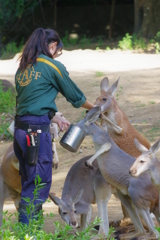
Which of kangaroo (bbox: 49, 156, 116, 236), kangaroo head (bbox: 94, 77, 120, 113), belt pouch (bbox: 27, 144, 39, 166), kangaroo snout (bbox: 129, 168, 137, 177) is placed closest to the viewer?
kangaroo snout (bbox: 129, 168, 137, 177)

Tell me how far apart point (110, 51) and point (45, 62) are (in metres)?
11.0

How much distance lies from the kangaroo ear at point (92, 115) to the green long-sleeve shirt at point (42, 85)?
302mm

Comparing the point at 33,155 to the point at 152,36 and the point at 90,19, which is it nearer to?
the point at 152,36

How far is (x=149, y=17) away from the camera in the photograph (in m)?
16.5

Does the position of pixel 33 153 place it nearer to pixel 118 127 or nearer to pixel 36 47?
pixel 36 47

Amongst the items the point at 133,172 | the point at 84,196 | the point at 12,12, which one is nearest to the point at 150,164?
the point at 133,172

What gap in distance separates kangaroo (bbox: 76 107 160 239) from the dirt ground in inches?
32.1

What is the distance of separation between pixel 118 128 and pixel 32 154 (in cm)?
145

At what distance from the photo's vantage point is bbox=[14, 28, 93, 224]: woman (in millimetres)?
3816

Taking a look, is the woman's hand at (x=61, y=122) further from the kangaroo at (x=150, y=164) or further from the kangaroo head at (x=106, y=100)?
the kangaroo head at (x=106, y=100)

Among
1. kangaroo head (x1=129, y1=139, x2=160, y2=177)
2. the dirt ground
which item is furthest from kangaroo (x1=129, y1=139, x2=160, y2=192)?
the dirt ground

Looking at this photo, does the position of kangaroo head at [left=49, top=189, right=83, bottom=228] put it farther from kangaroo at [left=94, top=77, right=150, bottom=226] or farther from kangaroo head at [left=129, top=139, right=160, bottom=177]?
kangaroo head at [left=129, top=139, right=160, bottom=177]

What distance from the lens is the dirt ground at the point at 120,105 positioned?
608 centimetres

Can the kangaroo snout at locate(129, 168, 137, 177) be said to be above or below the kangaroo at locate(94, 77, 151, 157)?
above
